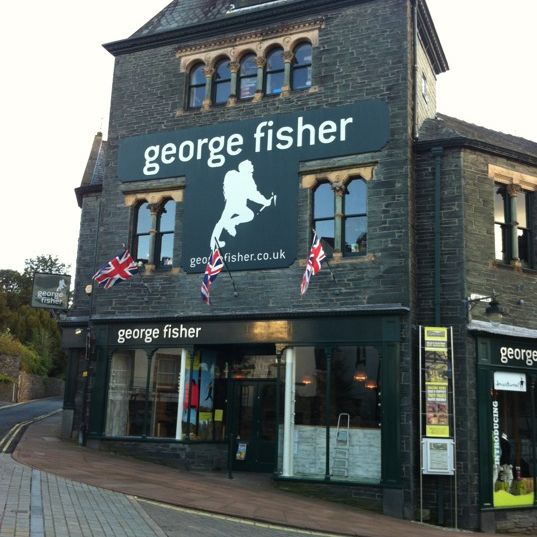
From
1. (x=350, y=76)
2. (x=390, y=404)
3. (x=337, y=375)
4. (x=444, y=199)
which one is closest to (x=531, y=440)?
(x=390, y=404)

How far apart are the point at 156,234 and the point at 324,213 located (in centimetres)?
498

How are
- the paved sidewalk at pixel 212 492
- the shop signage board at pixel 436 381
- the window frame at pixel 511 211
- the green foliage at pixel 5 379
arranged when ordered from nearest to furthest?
the paved sidewalk at pixel 212 492 → the shop signage board at pixel 436 381 → the window frame at pixel 511 211 → the green foliage at pixel 5 379

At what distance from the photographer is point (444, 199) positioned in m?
16.9

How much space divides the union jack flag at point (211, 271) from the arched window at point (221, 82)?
5056mm

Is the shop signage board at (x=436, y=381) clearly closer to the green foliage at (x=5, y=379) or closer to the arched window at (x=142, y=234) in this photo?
the arched window at (x=142, y=234)

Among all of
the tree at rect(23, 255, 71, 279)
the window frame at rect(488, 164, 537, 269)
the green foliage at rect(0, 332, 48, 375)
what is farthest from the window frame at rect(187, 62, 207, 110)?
the tree at rect(23, 255, 71, 279)

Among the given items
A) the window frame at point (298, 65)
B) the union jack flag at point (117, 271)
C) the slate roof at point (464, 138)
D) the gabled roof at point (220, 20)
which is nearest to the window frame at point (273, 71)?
the window frame at point (298, 65)

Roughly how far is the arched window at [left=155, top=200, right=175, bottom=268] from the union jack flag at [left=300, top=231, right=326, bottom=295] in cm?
500

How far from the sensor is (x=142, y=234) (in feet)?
65.4

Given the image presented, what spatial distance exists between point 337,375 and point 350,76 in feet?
24.9

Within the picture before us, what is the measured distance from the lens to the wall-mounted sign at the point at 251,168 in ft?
57.7

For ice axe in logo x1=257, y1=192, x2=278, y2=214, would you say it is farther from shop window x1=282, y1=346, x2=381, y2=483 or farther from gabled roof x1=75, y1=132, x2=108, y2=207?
gabled roof x1=75, y1=132, x2=108, y2=207

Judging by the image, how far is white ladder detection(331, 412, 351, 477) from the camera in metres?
16.0

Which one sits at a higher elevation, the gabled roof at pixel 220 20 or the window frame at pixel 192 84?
the gabled roof at pixel 220 20
